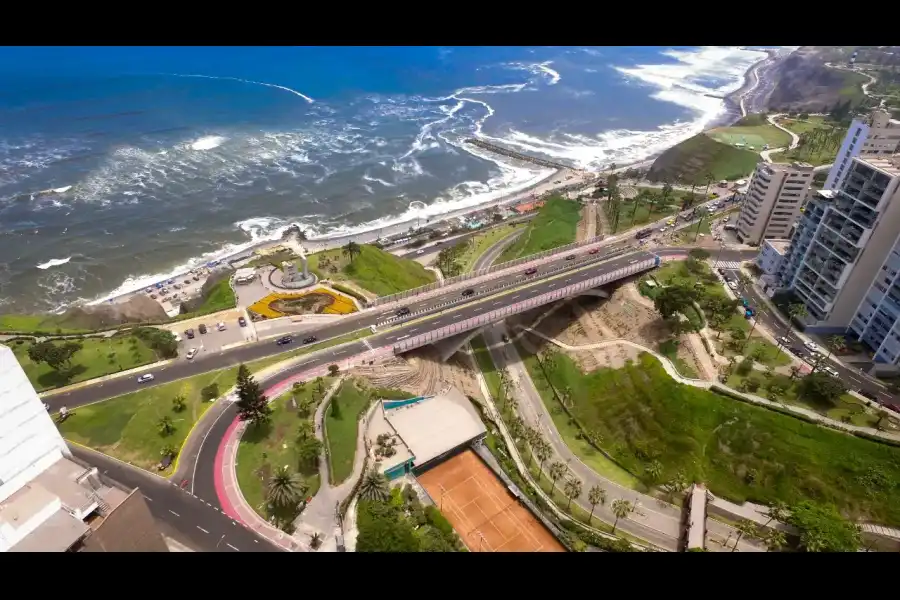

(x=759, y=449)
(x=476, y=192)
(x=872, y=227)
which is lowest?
(x=476, y=192)

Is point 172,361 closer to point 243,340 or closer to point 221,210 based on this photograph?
point 243,340

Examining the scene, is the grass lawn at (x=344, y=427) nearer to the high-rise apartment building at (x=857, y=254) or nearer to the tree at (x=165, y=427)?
the tree at (x=165, y=427)

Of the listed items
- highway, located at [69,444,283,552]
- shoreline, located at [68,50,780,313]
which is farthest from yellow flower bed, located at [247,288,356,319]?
shoreline, located at [68,50,780,313]

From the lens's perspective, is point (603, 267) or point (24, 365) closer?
point (24, 365)

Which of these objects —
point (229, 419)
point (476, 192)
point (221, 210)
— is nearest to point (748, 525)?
point (229, 419)

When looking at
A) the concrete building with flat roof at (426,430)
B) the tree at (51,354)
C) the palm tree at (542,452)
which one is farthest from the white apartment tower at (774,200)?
the tree at (51,354)

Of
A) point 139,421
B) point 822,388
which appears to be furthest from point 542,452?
point 139,421

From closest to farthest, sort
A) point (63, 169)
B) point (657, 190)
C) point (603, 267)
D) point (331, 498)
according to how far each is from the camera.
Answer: point (331, 498)
point (603, 267)
point (657, 190)
point (63, 169)
